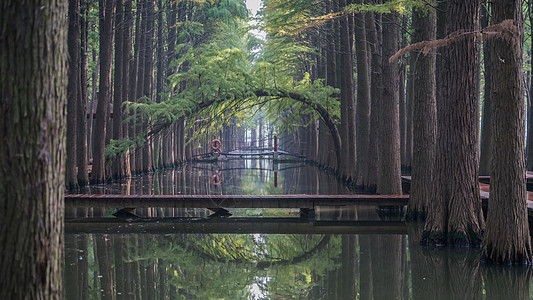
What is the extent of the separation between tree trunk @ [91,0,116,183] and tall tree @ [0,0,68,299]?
21.4 meters

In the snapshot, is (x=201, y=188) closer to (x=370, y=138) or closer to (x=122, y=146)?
(x=122, y=146)

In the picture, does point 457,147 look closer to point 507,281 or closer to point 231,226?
point 507,281

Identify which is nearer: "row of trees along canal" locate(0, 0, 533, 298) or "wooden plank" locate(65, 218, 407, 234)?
"row of trees along canal" locate(0, 0, 533, 298)

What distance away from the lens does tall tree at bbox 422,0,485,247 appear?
10805mm

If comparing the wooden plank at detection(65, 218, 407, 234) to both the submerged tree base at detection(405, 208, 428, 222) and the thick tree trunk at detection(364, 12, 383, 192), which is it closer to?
the submerged tree base at detection(405, 208, 428, 222)

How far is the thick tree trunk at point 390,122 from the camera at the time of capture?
16922mm

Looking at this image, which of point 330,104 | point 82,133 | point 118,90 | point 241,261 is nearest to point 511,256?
point 241,261

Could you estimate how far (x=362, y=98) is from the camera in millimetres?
22297

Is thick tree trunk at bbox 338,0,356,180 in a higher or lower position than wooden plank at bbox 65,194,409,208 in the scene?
higher

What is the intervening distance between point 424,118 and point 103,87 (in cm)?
1507

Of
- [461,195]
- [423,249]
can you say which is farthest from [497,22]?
[423,249]

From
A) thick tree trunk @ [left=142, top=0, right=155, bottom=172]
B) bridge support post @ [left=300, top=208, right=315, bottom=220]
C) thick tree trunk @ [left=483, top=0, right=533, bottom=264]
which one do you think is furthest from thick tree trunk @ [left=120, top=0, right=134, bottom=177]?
thick tree trunk @ [left=483, top=0, right=533, bottom=264]

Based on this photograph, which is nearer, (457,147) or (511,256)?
(511,256)

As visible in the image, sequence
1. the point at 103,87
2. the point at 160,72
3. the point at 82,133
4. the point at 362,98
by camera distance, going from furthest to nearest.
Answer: the point at 160,72 → the point at 103,87 → the point at 82,133 → the point at 362,98
